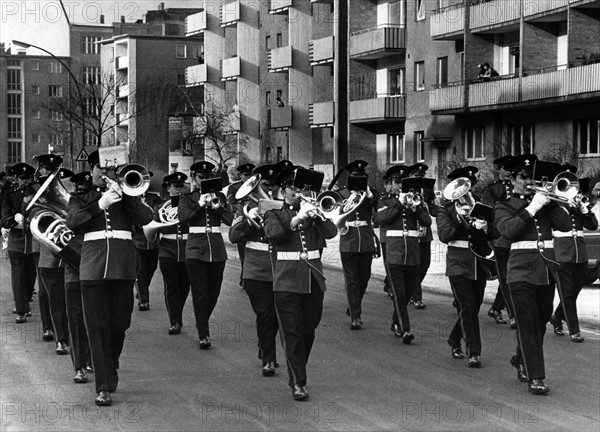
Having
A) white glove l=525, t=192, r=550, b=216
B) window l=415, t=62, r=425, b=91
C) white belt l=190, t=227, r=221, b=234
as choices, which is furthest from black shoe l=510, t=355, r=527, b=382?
window l=415, t=62, r=425, b=91

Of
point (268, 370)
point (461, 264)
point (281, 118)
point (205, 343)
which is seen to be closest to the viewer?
point (268, 370)

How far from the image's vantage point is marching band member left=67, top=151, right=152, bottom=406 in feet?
34.4

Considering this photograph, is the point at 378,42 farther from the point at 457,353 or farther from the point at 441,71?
the point at 457,353

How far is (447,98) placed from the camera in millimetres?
40031

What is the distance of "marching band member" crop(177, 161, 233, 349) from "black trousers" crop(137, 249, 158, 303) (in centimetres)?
313

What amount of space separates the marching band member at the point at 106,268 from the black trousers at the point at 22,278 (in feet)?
19.6

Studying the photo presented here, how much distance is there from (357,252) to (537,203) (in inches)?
213

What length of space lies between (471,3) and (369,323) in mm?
25120

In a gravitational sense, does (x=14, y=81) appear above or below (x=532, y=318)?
above

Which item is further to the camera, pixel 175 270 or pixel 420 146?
pixel 420 146

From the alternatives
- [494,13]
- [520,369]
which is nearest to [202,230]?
[520,369]

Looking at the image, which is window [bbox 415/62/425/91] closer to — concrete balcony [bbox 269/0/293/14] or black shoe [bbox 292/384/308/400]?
concrete balcony [bbox 269/0/293/14]

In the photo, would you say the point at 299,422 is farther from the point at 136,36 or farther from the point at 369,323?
the point at 136,36

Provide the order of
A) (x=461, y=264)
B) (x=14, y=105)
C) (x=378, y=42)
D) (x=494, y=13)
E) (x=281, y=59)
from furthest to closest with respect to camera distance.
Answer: (x=14, y=105) < (x=281, y=59) < (x=378, y=42) < (x=494, y=13) < (x=461, y=264)
